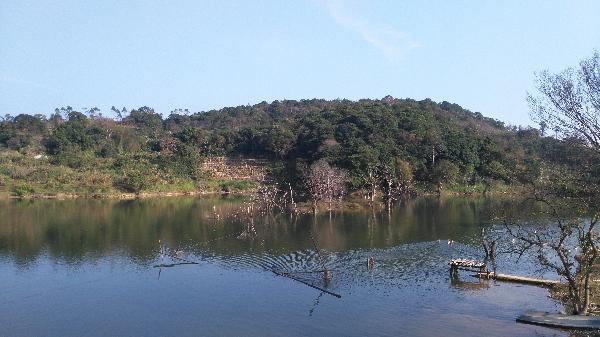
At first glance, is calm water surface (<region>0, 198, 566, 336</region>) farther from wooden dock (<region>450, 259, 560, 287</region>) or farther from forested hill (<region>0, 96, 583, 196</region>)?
forested hill (<region>0, 96, 583, 196</region>)

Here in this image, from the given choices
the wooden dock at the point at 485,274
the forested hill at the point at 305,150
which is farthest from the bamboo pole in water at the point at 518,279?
the forested hill at the point at 305,150

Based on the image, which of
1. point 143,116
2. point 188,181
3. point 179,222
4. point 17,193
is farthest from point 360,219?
point 143,116

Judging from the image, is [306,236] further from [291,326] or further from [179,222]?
[291,326]

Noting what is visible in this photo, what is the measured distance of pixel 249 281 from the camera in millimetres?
25922

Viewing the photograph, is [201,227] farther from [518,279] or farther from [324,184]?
[518,279]

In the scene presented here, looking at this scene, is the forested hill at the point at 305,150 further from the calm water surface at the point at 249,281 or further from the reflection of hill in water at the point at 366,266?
the reflection of hill in water at the point at 366,266

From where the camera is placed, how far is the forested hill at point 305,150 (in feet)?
214

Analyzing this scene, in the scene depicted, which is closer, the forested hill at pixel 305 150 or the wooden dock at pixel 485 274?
the wooden dock at pixel 485 274

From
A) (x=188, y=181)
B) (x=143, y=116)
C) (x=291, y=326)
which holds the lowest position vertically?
(x=291, y=326)

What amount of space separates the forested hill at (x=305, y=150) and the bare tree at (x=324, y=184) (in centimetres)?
384

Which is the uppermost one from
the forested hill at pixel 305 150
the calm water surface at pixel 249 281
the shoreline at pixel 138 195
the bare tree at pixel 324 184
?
Result: the forested hill at pixel 305 150

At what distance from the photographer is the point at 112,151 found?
80.9m

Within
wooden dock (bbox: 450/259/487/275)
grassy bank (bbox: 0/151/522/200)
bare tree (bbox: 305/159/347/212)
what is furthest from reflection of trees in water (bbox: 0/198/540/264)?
wooden dock (bbox: 450/259/487/275)

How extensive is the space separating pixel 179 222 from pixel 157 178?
2803 centimetres
